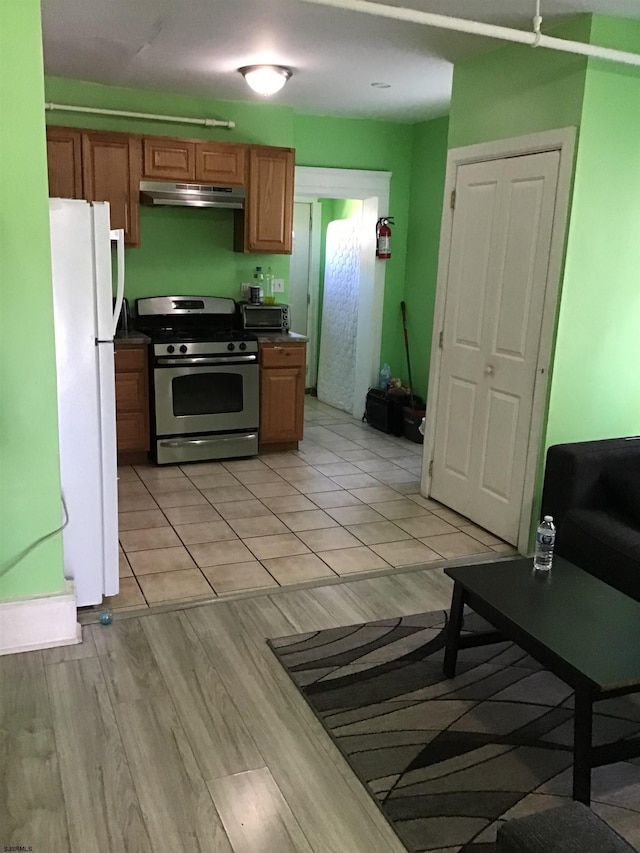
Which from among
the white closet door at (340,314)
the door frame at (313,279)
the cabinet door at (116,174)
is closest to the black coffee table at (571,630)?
the cabinet door at (116,174)

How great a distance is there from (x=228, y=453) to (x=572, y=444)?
8.73 ft

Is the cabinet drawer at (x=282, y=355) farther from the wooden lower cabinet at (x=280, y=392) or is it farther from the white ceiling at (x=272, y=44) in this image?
the white ceiling at (x=272, y=44)

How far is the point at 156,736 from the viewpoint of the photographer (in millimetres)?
2289

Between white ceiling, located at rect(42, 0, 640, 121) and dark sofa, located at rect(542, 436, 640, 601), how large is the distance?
1.91 meters

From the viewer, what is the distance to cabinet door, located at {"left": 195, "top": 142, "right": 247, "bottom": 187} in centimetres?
519

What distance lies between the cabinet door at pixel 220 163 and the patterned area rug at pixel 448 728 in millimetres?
3537

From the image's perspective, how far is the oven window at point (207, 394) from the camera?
16.8ft

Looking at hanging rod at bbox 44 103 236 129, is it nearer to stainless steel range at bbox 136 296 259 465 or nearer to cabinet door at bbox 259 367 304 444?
stainless steel range at bbox 136 296 259 465

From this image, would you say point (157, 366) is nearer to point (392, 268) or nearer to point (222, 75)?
point (222, 75)

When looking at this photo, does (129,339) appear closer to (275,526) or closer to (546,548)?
(275,526)

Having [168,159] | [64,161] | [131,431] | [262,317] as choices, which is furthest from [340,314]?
[64,161]

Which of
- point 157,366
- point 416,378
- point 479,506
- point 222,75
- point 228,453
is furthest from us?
point 416,378

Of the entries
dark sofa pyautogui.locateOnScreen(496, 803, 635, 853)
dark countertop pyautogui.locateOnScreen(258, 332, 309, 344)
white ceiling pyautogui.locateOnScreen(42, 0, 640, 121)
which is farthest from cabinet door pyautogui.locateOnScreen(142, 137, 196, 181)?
dark sofa pyautogui.locateOnScreen(496, 803, 635, 853)

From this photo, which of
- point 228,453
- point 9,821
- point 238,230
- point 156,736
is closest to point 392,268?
point 238,230
